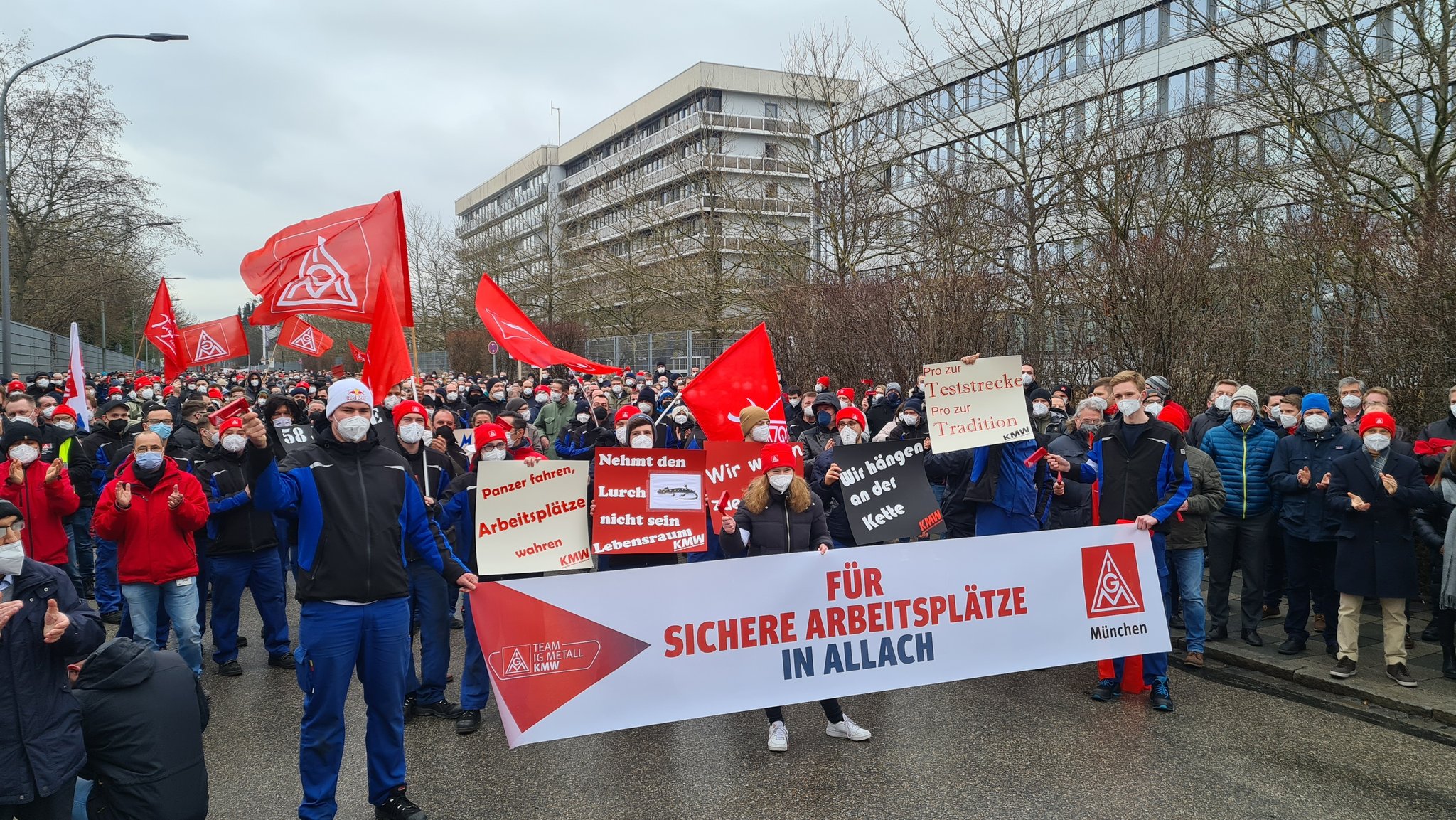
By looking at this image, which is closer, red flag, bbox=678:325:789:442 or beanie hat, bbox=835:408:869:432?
red flag, bbox=678:325:789:442

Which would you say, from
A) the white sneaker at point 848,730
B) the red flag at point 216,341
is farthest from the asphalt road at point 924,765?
the red flag at point 216,341

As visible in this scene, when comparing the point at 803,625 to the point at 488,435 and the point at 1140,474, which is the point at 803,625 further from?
the point at 488,435

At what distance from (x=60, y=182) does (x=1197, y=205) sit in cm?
3756

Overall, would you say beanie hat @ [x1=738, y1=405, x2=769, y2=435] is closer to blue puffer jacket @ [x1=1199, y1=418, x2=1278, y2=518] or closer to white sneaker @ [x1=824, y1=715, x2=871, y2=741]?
white sneaker @ [x1=824, y1=715, x2=871, y2=741]

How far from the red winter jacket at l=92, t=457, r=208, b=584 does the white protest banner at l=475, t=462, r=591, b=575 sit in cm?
212

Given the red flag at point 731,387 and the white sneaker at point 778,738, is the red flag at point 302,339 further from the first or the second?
the white sneaker at point 778,738

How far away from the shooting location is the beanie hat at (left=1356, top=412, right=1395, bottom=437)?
7188 millimetres

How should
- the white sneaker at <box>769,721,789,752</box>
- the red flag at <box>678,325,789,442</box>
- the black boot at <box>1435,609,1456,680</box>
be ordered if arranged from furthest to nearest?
1. the red flag at <box>678,325,789,442</box>
2. the black boot at <box>1435,609,1456,680</box>
3. the white sneaker at <box>769,721,789,752</box>

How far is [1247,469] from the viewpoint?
8.05 m

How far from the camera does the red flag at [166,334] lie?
47.2 feet

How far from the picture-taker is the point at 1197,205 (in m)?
19.7

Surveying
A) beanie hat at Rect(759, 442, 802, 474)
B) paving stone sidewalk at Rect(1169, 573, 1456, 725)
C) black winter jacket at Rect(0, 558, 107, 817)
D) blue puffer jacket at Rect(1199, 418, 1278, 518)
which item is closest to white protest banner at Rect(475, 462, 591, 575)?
beanie hat at Rect(759, 442, 802, 474)

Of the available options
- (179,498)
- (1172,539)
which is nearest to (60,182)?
(179,498)

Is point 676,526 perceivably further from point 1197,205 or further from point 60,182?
point 60,182
